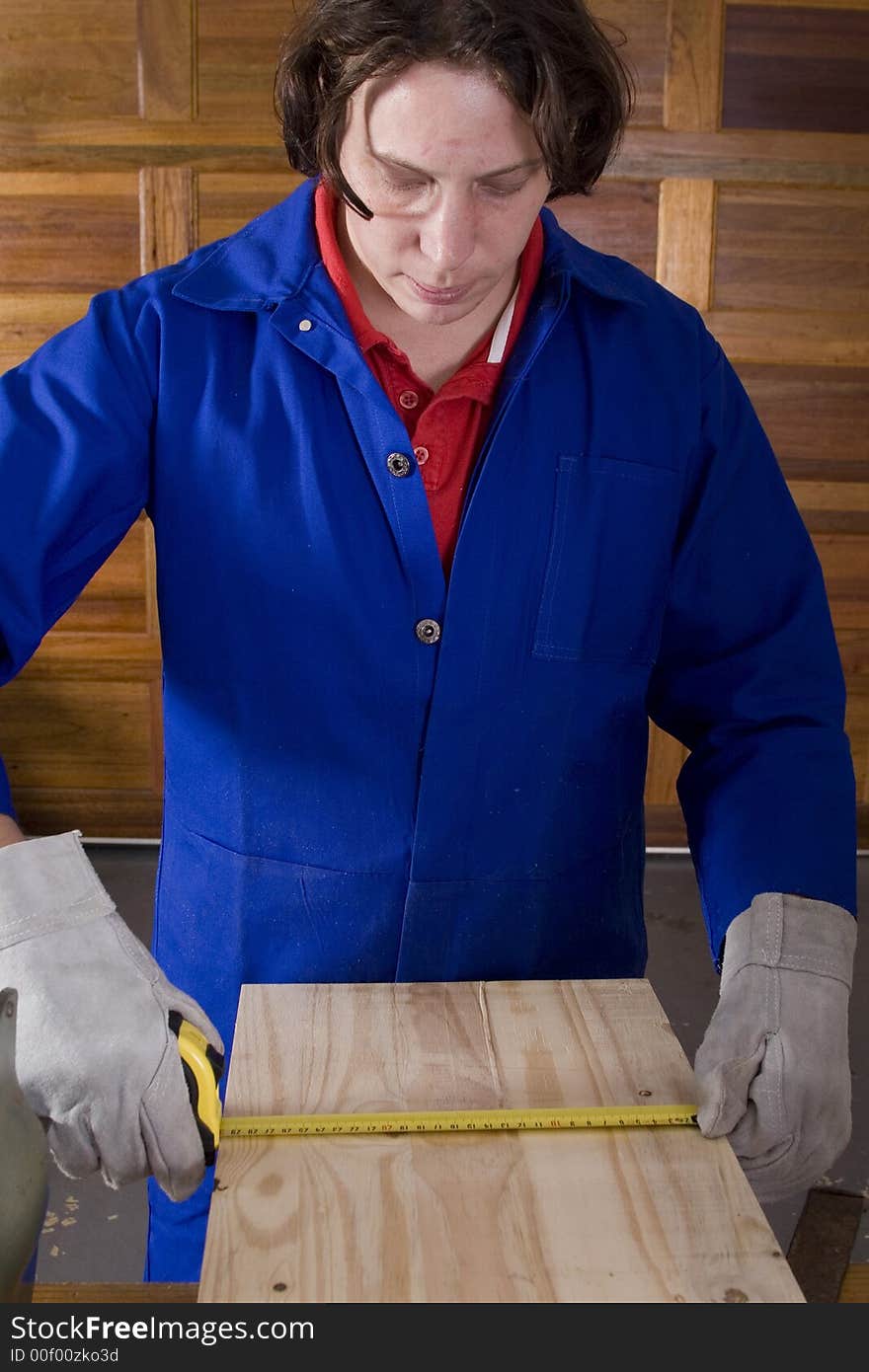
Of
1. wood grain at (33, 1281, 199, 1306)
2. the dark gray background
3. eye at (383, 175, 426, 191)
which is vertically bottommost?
the dark gray background

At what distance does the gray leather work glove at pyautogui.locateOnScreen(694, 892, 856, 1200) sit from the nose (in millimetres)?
664

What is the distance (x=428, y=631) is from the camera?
1.32m

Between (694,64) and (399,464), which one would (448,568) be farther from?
(694,64)

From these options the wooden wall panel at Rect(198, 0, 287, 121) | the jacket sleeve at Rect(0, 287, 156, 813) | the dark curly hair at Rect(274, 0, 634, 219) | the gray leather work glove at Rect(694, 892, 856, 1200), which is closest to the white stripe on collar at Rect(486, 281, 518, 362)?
the dark curly hair at Rect(274, 0, 634, 219)

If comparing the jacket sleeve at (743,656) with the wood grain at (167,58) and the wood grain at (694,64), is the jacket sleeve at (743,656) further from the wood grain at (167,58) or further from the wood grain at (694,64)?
the wood grain at (167,58)

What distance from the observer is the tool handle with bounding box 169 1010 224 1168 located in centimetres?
104

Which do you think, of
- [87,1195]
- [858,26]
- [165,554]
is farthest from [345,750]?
[858,26]

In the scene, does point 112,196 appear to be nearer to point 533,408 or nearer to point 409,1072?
point 533,408

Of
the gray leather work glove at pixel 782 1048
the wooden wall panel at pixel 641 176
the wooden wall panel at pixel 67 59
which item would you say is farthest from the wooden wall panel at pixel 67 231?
the gray leather work glove at pixel 782 1048

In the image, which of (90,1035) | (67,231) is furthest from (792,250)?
(90,1035)

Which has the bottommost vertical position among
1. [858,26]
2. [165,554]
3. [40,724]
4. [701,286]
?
[40,724]

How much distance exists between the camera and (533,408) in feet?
4.44

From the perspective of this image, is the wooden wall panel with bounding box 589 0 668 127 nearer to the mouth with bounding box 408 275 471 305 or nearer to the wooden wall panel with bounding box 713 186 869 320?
the wooden wall panel with bounding box 713 186 869 320
